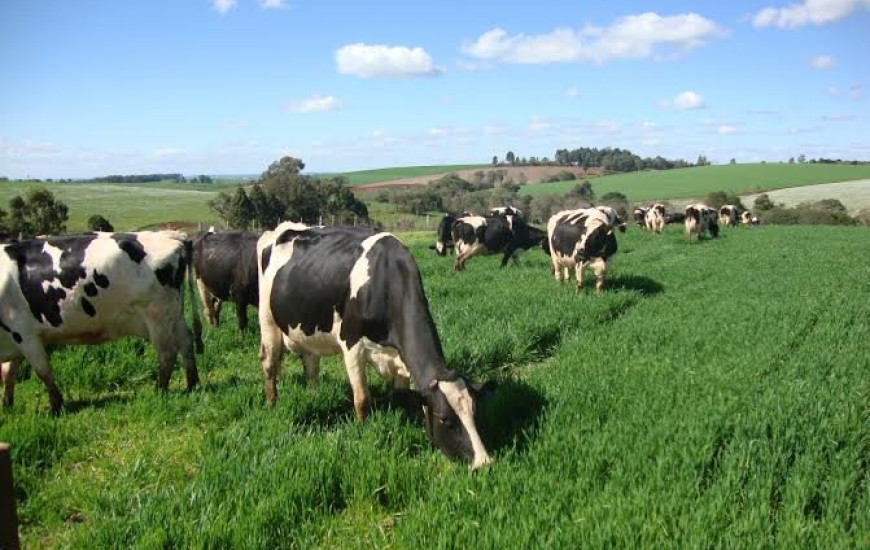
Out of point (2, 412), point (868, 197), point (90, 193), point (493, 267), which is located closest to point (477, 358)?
point (2, 412)

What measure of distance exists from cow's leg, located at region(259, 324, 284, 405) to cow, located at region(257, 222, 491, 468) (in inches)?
0.4

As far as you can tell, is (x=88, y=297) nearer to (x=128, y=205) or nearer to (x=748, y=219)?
(x=748, y=219)

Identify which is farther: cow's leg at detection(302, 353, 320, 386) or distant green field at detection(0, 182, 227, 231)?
distant green field at detection(0, 182, 227, 231)

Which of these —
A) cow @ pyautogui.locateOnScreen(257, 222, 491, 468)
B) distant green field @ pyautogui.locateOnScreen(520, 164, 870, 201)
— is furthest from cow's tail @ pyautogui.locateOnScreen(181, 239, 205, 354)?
distant green field @ pyautogui.locateOnScreen(520, 164, 870, 201)

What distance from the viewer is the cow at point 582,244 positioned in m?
14.1

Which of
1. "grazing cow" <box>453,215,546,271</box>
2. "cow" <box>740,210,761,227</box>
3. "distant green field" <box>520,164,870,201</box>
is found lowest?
"cow" <box>740,210,761,227</box>

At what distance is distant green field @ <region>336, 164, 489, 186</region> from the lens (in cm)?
13212

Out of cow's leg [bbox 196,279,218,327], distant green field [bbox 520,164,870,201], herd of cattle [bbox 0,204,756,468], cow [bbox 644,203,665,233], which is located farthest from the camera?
distant green field [bbox 520,164,870,201]

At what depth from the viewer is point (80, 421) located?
615cm

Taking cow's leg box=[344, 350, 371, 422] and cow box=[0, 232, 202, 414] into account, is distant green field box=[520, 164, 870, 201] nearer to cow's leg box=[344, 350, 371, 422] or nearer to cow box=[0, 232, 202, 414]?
cow box=[0, 232, 202, 414]

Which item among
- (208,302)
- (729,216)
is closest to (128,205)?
(729,216)

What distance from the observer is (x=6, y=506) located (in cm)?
247

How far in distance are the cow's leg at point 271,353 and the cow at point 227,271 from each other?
11.5 feet

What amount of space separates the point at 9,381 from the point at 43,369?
68 centimetres
